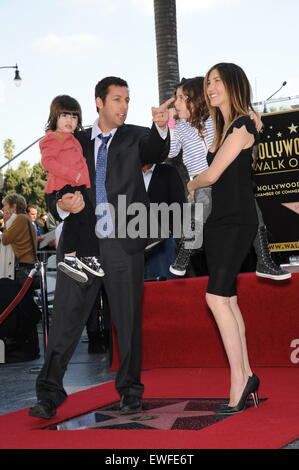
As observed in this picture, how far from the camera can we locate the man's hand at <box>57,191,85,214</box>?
14.5ft

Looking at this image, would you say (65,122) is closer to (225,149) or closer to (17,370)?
(225,149)

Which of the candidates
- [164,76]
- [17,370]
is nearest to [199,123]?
[17,370]

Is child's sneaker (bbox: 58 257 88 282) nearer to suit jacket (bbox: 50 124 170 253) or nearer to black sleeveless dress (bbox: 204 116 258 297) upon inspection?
suit jacket (bbox: 50 124 170 253)

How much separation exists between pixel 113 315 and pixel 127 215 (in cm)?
62

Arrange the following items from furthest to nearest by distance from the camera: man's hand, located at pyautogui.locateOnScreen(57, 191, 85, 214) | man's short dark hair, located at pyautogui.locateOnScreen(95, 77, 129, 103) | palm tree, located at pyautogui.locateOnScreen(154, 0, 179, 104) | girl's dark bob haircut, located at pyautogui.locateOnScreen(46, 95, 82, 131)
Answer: palm tree, located at pyautogui.locateOnScreen(154, 0, 179, 104) < girl's dark bob haircut, located at pyautogui.locateOnScreen(46, 95, 82, 131) < man's short dark hair, located at pyautogui.locateOnScreen(95, 77, 129, 103) < man's hand, located at pyautogui.locateOnScreen(57, 191, 85, 214)

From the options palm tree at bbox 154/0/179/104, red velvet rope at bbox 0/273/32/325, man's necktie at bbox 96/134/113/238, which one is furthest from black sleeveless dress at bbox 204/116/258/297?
palm tree at bbox 154/0/179/104

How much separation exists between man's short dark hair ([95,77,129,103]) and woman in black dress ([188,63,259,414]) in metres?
0.63

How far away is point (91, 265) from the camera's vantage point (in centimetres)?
450

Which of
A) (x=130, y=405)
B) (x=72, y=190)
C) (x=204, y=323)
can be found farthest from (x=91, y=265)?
(x=204, y=323)

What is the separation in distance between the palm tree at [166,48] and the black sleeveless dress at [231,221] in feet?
32.4

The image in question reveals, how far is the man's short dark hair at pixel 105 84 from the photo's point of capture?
4.57 metres

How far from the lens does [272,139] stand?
8625mm

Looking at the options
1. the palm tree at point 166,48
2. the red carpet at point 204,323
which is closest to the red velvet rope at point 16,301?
the red carpet at point 204,323

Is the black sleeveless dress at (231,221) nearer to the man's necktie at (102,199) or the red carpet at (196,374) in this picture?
the man's necktie at (102,199)
